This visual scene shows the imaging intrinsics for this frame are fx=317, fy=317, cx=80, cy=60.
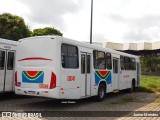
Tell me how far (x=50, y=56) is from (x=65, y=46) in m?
0.80

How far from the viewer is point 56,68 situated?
12641mm

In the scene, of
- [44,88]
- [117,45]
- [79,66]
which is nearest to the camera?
[44,88]

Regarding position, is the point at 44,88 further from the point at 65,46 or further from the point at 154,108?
the point at 154,108

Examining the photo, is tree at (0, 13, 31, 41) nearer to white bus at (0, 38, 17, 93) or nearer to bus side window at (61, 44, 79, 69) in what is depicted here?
white bus at (0, 38, 17, 93)

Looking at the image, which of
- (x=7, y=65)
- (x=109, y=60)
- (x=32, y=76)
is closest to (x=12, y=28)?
(x=109, y=60)

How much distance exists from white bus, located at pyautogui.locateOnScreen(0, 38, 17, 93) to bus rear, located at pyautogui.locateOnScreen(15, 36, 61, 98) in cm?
122

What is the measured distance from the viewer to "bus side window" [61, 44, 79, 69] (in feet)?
42.8

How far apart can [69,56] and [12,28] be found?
22.1 m

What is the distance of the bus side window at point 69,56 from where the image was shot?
13038 millimetres

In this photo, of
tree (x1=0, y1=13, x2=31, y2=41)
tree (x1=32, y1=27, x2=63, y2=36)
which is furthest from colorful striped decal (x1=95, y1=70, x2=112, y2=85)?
tree (x1=32, y1=27, x2=63, y2=36)

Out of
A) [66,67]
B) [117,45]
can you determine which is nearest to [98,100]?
[66,67]

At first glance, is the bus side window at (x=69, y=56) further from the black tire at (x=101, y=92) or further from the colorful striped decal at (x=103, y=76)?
the black tire at (x=101, y=92)

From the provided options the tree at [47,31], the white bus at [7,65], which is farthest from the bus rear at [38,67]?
the tree at [47,31]

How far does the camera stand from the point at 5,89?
589 inches
